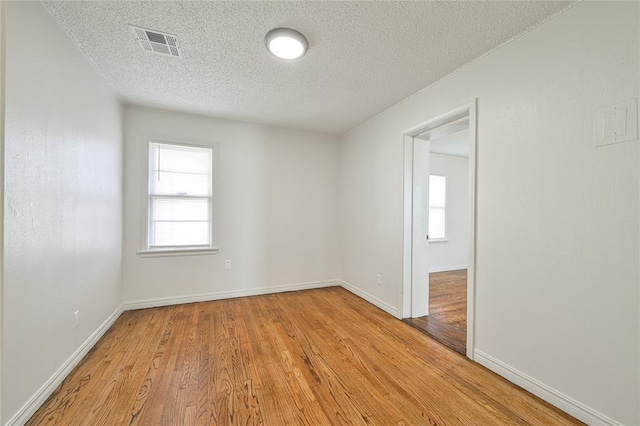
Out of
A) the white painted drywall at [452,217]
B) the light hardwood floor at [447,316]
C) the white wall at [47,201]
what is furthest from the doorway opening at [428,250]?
the white wall at [47,201]

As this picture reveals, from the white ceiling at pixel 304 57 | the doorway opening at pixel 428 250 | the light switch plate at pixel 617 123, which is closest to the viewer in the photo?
the light switch plate at pixel 617 123

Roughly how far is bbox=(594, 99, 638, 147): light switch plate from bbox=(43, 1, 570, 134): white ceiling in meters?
0.74

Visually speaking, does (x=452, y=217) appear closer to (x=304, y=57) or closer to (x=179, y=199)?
(x=304, y=57)

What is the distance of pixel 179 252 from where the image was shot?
341 centimetres

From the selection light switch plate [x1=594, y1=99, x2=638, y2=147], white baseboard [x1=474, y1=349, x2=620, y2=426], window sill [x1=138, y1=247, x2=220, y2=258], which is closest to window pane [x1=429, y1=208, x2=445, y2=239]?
white baseboard [x1=474, y1=349, x2=620, y2=426]

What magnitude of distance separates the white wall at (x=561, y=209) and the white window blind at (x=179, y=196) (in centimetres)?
308

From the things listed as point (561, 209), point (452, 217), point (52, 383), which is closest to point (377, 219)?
point (561, 209)

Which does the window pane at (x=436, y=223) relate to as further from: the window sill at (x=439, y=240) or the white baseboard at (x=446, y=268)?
the white baseboard at (x=446, y=268)

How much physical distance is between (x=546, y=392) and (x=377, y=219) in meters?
2.16

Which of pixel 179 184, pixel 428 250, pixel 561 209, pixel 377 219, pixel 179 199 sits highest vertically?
pixel 179 184

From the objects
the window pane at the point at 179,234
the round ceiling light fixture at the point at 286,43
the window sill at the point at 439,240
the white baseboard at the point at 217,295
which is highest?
the round ceiling light fixture at the point at 286,43

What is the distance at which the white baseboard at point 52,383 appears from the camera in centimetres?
147

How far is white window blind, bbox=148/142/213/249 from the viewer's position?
3.36 metres

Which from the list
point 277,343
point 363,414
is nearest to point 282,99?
point 277,343
